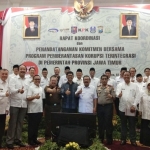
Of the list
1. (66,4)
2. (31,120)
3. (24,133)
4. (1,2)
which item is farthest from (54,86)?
(1,2)

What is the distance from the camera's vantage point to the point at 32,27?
6.94m

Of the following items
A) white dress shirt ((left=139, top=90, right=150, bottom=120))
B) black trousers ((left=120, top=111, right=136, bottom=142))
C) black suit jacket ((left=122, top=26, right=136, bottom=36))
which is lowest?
black trousers ((left=120, top=111, right=136, bottom=142))

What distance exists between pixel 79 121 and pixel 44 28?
4.24 meters

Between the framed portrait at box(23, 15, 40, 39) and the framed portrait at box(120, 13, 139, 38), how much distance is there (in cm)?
231

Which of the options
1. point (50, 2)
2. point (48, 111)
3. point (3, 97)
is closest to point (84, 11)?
point (50, 2)

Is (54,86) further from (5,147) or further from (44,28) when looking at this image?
(44,28)

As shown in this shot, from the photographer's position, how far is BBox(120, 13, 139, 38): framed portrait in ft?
21.6

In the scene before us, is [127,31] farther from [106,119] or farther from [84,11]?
[106,119]

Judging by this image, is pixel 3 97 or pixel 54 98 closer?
pixel 3 97

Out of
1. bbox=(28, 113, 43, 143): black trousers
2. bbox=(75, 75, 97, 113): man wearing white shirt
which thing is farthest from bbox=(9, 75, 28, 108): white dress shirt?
bbox=(75, 75, 97, 113): man wearing white shirt

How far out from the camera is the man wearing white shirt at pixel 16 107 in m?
4.35

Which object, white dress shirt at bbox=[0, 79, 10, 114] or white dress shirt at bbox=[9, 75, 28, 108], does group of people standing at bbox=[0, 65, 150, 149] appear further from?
white dress shirt at bbox=[0, 79, 10, 114]

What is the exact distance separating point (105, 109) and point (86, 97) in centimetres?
42

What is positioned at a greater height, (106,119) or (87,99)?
(87,99)
